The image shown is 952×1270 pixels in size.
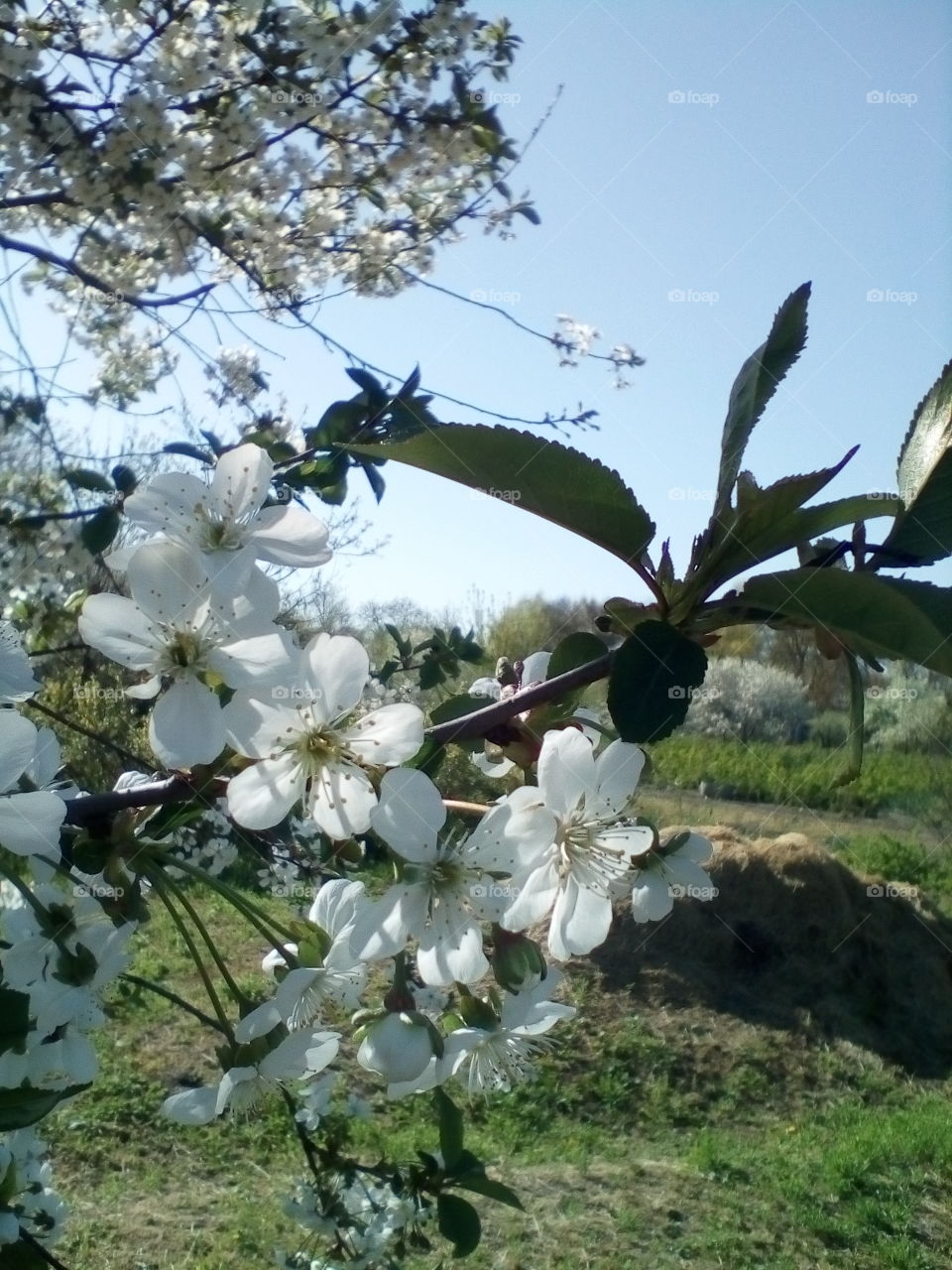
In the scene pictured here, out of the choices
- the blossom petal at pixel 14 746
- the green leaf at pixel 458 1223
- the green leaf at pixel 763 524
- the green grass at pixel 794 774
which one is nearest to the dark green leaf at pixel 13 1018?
the blossom petal at pixel 14 746

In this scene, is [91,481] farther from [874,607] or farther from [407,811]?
[874,607]

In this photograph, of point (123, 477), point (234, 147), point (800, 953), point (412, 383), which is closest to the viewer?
point (412, 383)

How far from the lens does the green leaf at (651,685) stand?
1.30 ft

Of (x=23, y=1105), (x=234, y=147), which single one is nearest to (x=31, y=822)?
(x=23, y=1105)

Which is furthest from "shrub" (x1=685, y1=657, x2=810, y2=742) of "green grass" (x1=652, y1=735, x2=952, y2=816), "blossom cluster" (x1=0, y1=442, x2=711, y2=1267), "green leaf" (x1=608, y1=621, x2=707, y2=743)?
"green leaf" (x1=608, y1=621, x2=707, y2=743)

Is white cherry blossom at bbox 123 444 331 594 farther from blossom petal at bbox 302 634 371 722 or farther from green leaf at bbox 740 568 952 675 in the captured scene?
green leaf at bbox 740 568 952 675

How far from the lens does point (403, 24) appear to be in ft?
6.82

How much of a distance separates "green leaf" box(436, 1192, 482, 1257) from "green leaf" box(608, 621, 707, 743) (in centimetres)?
54

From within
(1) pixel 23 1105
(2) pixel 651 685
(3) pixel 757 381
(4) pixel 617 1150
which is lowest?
(4) pixel 617 1150

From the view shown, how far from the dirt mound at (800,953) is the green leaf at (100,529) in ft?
8.27

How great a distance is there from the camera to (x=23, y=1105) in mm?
418

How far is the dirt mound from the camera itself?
10.5 feet

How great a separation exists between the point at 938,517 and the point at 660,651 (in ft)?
0.40

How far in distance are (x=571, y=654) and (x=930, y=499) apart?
156 millimetres
